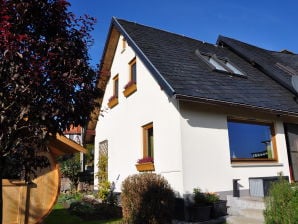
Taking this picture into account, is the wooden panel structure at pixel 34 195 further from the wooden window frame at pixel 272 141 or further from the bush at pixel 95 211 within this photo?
the wooden window frame at pixel 272 141

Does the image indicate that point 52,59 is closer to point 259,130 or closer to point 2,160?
point 2,160

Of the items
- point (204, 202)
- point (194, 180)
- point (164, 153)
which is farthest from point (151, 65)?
point (204, 202)

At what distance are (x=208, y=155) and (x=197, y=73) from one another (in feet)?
9.34

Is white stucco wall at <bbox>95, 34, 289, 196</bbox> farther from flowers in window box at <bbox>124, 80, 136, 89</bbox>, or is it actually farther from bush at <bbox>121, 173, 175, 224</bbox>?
bush at <bbox>121, 173, 175, 224</bbox>

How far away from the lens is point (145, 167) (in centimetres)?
1053

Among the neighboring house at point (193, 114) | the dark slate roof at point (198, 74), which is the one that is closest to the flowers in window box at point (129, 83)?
the neighboring house at point (193, 114)

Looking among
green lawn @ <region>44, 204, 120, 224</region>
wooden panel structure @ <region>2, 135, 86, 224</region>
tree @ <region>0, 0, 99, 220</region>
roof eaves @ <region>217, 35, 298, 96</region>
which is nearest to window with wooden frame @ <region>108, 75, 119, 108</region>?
wooden panel structure @ <region>2, 135, 86, 224</region>

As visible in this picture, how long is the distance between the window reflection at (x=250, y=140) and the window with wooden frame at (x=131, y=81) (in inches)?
155

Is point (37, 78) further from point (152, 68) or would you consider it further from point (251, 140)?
point (251, 140)

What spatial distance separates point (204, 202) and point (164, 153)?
2.02 metres

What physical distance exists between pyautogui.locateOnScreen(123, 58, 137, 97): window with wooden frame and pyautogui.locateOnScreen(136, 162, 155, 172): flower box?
2.88 metres

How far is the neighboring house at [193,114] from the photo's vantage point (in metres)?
9.05

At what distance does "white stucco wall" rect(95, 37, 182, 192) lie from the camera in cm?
924

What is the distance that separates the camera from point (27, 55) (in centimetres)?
383
